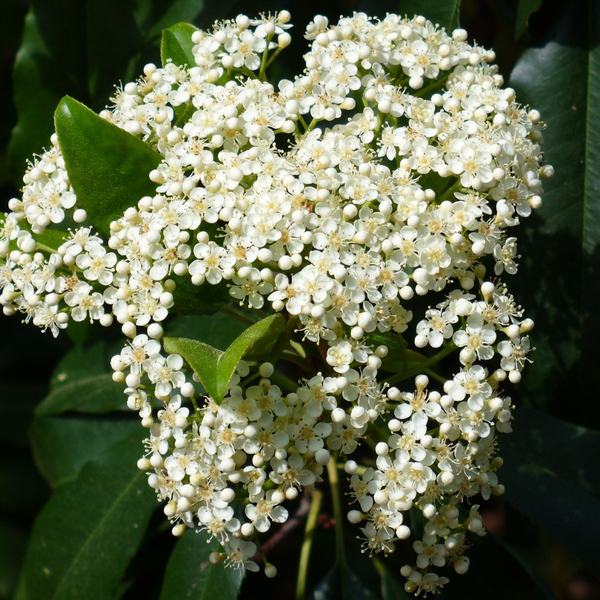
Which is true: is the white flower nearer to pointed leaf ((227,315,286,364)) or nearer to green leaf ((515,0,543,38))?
pointed leaf ((227,315,286,364))

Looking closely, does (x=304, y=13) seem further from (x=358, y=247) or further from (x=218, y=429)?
(x=218, y=429)

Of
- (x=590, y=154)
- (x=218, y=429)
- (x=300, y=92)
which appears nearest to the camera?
(x=218, y=429)

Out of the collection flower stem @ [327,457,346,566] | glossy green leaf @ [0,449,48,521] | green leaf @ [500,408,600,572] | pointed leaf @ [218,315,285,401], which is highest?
pointed leaf @ [218,315,285,401]

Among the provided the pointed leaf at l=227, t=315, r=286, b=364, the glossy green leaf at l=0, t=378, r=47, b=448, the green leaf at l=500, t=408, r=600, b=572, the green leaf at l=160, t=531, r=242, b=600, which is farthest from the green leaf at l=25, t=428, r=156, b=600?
the green leaf at l=500, t=408, r=600, b=572

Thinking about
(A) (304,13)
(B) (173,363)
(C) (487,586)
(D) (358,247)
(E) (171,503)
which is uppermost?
(A) (304,13)

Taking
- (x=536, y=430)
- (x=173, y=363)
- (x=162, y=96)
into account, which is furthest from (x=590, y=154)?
(x=173, y=363)
